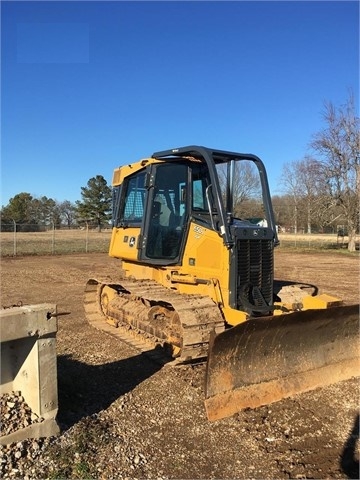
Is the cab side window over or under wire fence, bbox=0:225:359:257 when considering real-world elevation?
over

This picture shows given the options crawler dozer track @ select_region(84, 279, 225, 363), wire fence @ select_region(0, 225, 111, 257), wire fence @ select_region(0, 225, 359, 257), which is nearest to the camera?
crawler dozer track @ select_region(84, 279, 225, 363)

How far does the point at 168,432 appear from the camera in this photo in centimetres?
425

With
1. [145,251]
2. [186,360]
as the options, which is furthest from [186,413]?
[145,251]

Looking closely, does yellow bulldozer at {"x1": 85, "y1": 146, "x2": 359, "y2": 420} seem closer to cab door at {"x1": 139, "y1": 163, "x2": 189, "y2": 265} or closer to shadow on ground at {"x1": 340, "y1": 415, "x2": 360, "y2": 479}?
cab door at {"x1": 139, "y1": 163, "x2": 189, "y2": 265}

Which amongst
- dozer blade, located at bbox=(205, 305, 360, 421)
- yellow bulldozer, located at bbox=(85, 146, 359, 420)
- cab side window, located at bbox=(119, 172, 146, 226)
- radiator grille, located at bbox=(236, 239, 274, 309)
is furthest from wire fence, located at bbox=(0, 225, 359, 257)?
dozer blade, located at bbox=(205, 305, 360, 421)

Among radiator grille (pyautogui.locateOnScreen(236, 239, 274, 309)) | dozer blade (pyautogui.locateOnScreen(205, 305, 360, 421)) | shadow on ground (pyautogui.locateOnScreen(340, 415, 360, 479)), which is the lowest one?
shadow on ground (pyautogui.locateOnScreen(340, 415, 360, 479))

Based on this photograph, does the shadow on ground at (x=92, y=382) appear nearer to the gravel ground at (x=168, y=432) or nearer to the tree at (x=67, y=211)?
the gravel ground at (x=168, y=432)

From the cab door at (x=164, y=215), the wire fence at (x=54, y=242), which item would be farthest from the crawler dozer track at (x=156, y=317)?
the wire fence at (x=54, y=242)

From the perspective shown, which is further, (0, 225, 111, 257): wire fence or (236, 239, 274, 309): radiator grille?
(0, 225, 111, 257): wire fence

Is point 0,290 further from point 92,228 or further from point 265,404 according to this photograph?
point 92,228

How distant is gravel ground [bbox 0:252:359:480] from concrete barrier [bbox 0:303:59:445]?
11 cm

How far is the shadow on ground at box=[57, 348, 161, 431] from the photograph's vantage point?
181 inches

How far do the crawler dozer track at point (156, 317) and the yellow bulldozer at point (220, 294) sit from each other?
0.02 meters

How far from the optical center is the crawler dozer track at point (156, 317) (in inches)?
204
